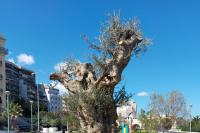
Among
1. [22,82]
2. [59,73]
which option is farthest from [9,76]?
[59,73]

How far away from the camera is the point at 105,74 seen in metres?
23.4

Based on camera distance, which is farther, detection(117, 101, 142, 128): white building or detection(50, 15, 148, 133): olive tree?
detection(117, 101, 142, 128): white building

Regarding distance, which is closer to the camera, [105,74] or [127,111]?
[105,74]

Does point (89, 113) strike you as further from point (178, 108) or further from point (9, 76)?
point (9, 76)

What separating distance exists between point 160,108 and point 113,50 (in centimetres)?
9237

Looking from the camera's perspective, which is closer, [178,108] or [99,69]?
[99,69]

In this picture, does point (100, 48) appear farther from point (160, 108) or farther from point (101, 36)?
point (160, 108)

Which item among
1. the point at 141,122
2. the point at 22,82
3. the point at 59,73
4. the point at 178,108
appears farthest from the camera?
the point at 22,82

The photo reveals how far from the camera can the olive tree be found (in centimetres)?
2300

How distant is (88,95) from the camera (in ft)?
75.8

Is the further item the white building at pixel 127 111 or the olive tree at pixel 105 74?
the white building at pixel 127 111

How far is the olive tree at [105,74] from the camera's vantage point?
23.0 meters

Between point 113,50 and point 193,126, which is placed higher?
point 113,50

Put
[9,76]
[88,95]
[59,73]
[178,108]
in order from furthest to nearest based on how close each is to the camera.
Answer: [9,76], [178,108], [59,73], [88,95]
